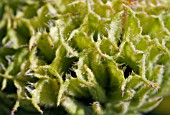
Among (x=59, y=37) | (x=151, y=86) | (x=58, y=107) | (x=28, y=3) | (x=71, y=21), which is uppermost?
(x=28, y=3)

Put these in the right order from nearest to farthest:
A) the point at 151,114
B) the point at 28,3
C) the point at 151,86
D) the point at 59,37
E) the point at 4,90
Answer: the point at 151,86 < the point at 59,37 < the point at 4,90 < the point at 28,3 < the point at 151,114

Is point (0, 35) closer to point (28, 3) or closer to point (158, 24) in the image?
point (28, 3)

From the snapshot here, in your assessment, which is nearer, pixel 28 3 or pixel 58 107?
pixel 58 107

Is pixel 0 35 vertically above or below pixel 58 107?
above

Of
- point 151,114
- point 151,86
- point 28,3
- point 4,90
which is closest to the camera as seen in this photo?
point 151,86

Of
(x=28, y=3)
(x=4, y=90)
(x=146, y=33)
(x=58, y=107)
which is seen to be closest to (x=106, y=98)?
(x=58, y=107)

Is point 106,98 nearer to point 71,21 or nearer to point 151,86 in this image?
point 151,86
